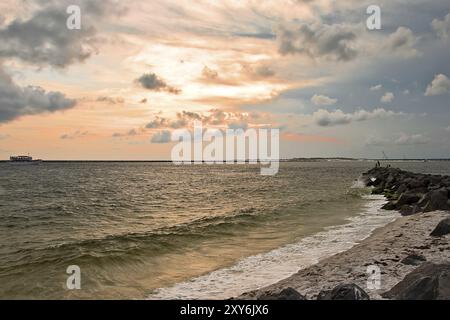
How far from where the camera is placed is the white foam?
12.9 metres

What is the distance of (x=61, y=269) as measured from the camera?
53.8ft

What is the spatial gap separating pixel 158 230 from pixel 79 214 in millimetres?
11546

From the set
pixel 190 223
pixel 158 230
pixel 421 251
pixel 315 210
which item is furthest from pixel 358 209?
pixel 421 251

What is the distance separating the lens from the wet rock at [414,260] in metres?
12.4

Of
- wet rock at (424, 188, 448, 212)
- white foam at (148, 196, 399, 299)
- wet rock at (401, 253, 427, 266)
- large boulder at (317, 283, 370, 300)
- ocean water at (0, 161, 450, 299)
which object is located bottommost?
ocean water at (0, 161, 450, 299)

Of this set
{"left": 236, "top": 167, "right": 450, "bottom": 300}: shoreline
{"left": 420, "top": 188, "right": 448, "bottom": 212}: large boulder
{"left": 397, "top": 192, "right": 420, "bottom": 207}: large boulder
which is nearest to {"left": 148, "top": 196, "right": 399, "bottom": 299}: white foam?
{"left": 236, "top": 167, "right": 450, "bottom": 300}: shoreline

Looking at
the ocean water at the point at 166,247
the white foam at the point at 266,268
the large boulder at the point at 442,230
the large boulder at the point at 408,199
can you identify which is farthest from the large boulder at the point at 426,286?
the large boulder at the point at 408,199

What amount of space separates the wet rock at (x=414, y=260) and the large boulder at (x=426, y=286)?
2.41 metres

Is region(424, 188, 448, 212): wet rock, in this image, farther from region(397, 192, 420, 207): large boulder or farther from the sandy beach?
the sandy beach

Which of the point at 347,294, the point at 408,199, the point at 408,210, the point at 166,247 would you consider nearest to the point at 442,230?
the point at 347,294

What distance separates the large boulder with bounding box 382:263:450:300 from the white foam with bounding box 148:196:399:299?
4701mm

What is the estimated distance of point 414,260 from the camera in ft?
41.2

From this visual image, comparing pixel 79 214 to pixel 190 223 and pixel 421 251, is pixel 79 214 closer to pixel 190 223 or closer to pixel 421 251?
pixel 190 223

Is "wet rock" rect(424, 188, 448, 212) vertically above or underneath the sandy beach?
above
